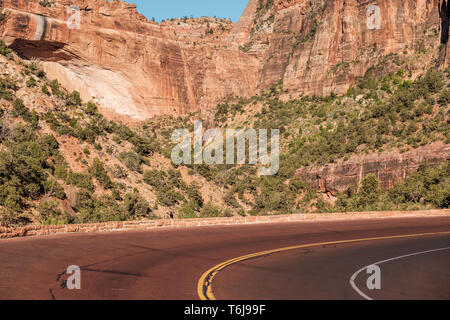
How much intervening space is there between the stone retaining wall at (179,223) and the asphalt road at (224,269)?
4.04 ft

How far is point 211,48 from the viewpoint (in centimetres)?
10112

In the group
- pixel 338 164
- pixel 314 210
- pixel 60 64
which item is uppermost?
pixel 60 64

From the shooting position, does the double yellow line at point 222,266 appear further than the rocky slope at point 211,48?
No

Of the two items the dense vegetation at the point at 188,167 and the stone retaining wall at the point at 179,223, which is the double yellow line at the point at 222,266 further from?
the dense vegetation at the point at 188,167

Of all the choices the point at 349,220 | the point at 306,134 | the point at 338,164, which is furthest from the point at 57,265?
the point at 306,134

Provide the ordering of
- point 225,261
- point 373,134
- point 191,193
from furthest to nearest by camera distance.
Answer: point 373,134 < point 191,193 < point 225,261

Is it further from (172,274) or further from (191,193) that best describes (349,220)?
(172,274)

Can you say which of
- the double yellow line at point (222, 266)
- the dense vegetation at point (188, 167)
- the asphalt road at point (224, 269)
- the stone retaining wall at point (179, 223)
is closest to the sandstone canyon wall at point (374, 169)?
the dense vegetation at point (188, 167)

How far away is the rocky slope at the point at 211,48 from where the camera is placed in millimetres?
73750

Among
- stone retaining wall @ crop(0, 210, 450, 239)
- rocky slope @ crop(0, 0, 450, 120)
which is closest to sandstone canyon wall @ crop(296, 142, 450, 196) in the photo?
stone retaining wall @ crop(0, 210, 450, 239)

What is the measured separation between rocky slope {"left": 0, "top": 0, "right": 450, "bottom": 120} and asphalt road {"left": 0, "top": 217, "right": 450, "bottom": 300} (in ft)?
177

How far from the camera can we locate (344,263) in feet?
51.2

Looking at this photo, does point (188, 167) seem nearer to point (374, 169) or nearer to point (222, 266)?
point (374, 169)

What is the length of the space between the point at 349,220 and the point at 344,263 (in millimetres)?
21136
